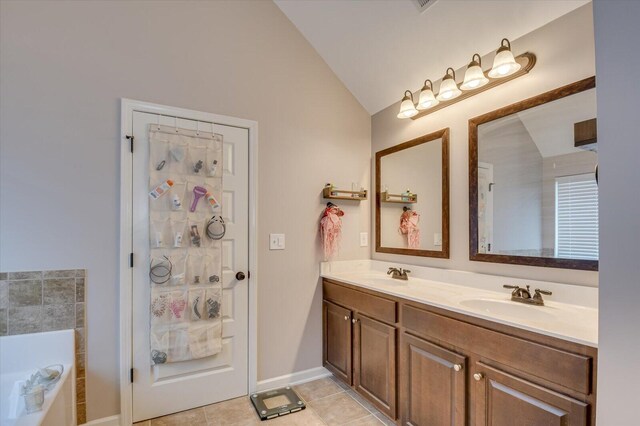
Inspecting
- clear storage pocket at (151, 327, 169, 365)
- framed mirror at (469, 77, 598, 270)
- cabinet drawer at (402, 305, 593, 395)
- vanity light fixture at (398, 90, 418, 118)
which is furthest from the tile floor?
vanity light fixture at (398, 90, 418, 118)

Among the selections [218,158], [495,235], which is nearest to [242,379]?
[218,158]

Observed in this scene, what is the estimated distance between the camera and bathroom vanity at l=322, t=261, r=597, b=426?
1.16 metres

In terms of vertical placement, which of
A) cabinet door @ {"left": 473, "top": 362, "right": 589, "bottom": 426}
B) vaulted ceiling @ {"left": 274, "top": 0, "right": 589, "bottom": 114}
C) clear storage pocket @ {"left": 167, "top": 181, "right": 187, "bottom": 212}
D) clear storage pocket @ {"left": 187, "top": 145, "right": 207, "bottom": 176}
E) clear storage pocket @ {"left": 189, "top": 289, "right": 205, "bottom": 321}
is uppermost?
vaulted ceiling @ {"left": 274, "top": 0, "right": 589, "bottom": 114}

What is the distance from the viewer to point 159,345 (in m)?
2.07

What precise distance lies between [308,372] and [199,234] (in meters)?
1.50

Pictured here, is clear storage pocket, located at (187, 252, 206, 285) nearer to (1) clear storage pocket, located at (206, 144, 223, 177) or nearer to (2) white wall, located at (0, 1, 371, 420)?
(2) white wall, located at (0, 1, 371, 420)

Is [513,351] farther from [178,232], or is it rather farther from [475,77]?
[178,232]

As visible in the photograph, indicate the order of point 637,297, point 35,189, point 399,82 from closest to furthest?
point 637,297 → point 35,189 → point 399,82

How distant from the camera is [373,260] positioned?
9.62 ft

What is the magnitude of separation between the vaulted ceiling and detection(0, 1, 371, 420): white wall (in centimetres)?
19

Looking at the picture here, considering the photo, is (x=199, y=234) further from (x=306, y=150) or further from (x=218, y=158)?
(x=306, y=150)

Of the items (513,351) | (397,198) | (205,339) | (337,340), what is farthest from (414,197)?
(205,339)

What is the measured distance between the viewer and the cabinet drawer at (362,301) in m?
1.98

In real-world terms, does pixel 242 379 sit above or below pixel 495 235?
below
